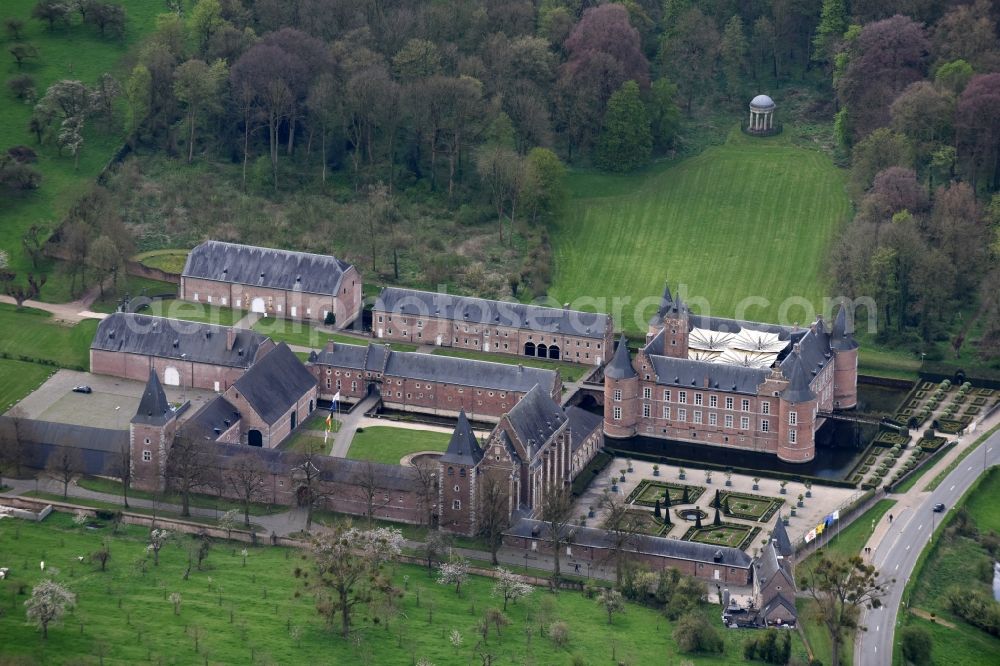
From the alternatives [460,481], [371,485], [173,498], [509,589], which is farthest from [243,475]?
Answer: [509,589]

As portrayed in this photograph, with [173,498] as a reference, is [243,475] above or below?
above

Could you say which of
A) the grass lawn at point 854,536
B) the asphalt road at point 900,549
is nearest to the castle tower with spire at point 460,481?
the grass lawn at point 854,536

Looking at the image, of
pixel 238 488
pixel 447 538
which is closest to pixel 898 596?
pixel 447 538

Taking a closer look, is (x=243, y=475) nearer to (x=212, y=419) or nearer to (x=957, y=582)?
(x=212, y=419)

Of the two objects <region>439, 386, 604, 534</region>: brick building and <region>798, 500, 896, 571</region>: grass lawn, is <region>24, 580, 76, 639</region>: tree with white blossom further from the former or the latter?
<region>798, 500, 896, 571</region>: grass lawn

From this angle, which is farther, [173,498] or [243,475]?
[173,498]

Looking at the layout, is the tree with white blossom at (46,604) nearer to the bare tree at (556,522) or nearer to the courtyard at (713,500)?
the bare tree at (556,522)

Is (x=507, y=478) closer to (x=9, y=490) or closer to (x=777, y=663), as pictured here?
(x=777, y=663)
